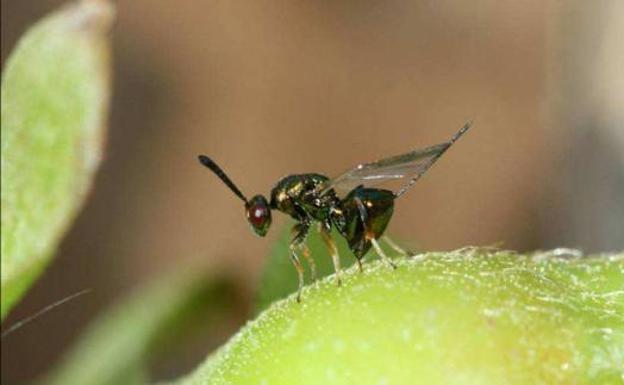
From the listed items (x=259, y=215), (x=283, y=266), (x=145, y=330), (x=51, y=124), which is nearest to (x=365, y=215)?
(x=259, y=215)

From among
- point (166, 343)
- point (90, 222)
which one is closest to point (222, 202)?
point (90, 222)

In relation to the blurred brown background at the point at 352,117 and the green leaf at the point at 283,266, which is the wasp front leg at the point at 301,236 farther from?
the blurred brown background at the point at 352,117

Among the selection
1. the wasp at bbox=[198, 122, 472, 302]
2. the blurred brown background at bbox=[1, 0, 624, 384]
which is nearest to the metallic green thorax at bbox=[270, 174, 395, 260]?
the wasp at bbox=[198, 122, 472, 302]

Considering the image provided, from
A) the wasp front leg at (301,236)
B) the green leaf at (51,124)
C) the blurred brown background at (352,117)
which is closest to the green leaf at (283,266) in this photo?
the wasp front leg at (301,236)

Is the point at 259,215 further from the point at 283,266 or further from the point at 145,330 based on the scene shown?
the point at 145,330

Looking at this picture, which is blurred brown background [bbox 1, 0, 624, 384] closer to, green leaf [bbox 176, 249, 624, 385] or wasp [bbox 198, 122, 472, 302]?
wasp [bbox 198, 122, 472, 302]

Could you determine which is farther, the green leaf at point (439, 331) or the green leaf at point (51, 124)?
the green leaf at point (51, 124)
